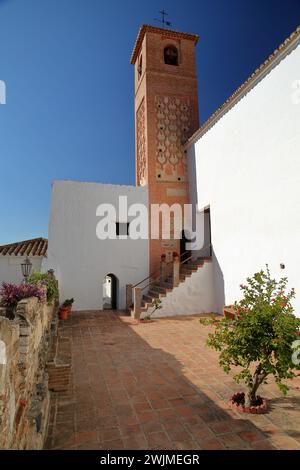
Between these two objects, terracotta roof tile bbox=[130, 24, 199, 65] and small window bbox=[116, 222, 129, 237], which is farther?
terracotta roof tile bbox=[130, 24, 199, 65]

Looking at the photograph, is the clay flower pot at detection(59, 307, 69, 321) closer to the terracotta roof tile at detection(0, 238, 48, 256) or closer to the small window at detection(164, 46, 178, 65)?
the terracotta roof tile at detection(0, 238, 48, 256)

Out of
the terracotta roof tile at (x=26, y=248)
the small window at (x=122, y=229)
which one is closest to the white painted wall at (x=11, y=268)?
the terracotta roof tile at (x=26, y=248)

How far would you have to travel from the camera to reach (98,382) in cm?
517

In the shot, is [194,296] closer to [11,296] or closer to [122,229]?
[122,229]

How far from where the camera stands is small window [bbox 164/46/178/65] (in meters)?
15.4

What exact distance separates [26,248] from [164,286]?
7544mm

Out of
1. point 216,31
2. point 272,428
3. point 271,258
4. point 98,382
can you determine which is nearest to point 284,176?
point 271,258

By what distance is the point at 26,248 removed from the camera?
580 inches

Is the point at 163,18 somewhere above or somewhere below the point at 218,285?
above

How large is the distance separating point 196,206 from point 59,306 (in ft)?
24.7

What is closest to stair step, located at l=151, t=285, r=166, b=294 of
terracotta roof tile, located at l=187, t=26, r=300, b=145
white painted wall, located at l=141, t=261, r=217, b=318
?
A: white painted wall, located at l=141, t=261, r=217, b=318

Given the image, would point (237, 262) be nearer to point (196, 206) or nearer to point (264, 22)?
point (196, 206)

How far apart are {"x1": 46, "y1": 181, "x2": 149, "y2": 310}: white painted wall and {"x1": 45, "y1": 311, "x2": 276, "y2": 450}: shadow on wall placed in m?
4.69

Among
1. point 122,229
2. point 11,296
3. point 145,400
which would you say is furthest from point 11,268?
point 145,400
